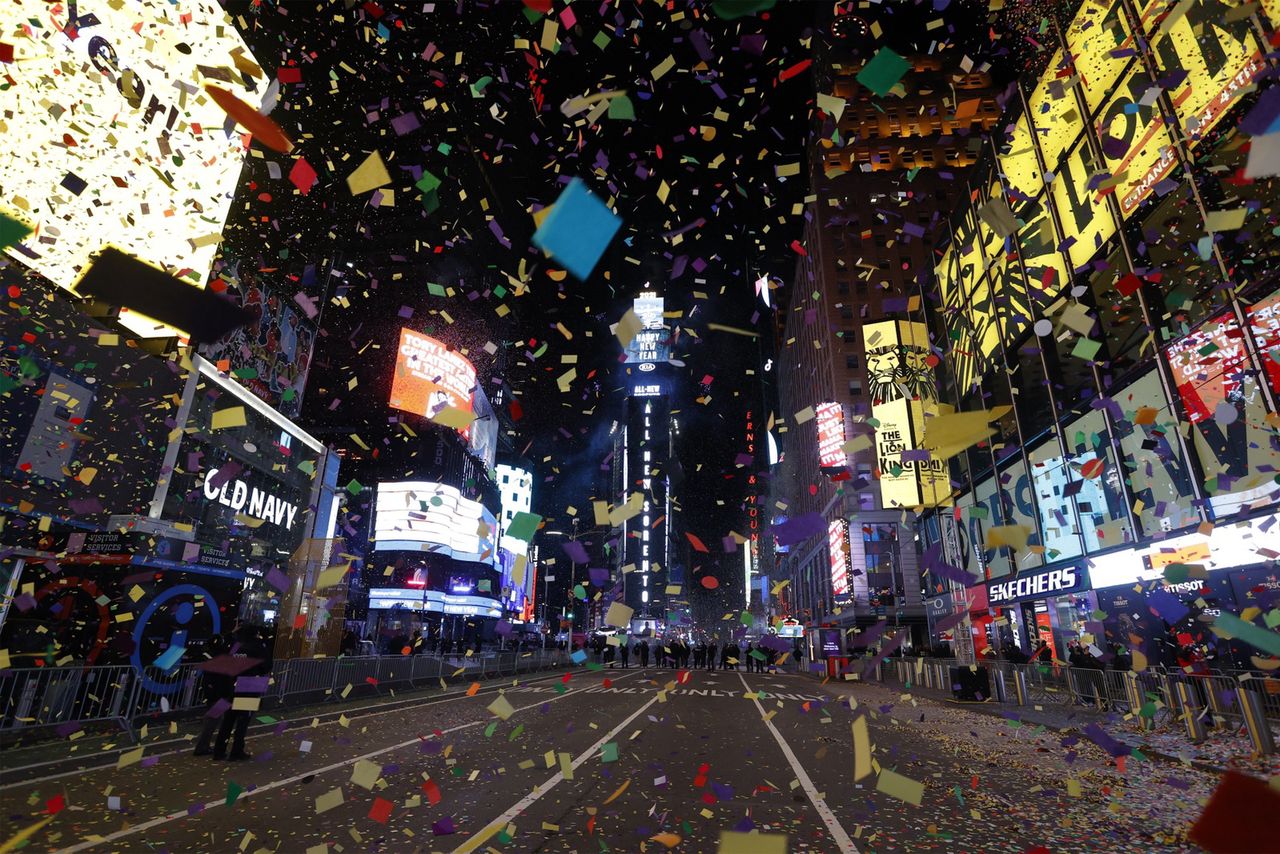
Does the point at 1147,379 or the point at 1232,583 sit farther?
the point at 1147,379

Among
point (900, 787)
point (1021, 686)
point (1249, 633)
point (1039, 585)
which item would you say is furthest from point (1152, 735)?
point (1039, 585)

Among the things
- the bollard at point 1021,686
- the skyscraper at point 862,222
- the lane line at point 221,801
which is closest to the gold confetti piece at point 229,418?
the lane line at point 221,801

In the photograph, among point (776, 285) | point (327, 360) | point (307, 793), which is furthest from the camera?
point (776, 285)

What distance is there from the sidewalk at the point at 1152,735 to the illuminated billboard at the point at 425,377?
40285 mm

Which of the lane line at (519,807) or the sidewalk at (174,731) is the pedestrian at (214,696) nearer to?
the sidewalk at (174,731)

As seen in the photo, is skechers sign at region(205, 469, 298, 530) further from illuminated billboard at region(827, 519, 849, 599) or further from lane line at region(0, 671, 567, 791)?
illuminated billboard at region(827, 519, 849, 599)

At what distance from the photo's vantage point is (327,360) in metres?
49.3

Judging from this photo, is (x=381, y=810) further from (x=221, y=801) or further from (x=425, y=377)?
(x=425, y=377)

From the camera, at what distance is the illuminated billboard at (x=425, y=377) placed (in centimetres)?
4722

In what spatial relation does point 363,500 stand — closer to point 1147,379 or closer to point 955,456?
point 955,456

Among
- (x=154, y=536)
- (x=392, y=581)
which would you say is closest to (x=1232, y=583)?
(x=154, y=536)

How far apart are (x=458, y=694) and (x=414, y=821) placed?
1485cm

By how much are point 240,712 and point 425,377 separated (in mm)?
42988

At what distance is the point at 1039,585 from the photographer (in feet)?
73.0
